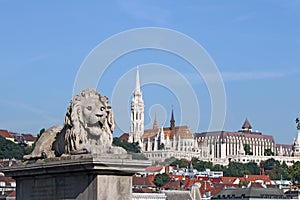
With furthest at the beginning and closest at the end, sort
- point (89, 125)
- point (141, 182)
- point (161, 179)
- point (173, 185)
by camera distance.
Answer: point (161, 179), point (173, 185), point (141, 182), point (89, 125)

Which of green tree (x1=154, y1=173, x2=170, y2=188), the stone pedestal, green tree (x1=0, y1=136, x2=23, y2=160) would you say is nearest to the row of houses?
green tree (x1=154, y1=173, x2=170, y2=188)

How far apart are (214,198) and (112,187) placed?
12051 cm

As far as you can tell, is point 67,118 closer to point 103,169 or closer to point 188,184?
point 103,169

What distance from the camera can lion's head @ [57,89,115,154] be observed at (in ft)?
62.8

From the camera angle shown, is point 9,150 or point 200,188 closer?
point 200,188

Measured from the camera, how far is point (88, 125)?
19203 millimetres

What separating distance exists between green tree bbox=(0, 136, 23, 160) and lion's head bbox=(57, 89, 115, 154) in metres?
160

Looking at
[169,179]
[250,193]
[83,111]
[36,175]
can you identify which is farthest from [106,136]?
[169,179]

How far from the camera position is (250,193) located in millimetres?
133375

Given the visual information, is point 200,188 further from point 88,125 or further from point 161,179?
point 88,125

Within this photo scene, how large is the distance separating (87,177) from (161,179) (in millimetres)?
145695

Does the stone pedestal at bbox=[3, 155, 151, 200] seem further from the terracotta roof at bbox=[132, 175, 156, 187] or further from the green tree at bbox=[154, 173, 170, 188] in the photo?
the green tree at bbox=[154, 173, 170, 188]

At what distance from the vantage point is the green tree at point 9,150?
593 ft

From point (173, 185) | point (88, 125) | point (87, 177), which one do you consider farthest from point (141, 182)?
point (87, 177)
